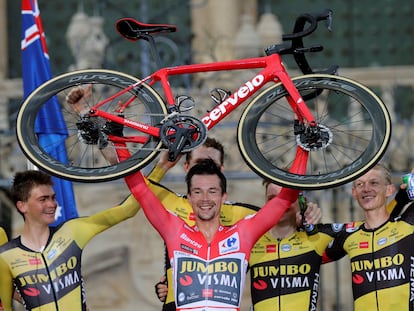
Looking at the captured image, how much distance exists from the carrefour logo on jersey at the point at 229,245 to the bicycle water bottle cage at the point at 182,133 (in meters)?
0.57

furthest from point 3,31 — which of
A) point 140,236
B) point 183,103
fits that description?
point 183,103

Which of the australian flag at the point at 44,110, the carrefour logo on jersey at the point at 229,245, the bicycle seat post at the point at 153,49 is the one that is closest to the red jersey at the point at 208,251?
the carrefour logo on jersey at the point at 229,245

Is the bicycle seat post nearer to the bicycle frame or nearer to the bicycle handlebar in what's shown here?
the bicycle frame

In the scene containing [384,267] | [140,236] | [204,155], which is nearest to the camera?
[384,267]

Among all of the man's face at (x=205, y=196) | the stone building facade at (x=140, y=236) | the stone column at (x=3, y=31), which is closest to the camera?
the man's face at (x=205, y=196)

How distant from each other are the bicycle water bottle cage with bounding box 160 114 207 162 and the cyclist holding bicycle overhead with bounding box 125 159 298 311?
0.76 ft

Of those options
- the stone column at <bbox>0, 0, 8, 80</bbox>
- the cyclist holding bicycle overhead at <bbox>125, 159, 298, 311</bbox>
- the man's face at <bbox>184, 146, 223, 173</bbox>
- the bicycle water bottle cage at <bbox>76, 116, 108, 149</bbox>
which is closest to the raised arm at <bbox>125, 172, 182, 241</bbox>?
the cyclist holding bicycle overhead at <bbox>125, 159, 298, 311</bbox>

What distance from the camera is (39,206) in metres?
7.48

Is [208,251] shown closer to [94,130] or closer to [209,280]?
[209,280]

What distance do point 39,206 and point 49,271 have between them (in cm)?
38

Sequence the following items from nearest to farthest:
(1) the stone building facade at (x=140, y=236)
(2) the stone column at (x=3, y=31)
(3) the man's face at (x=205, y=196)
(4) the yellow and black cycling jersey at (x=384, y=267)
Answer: (3) the man's face at (x=205, y=196)
(4) the yellow and black cycling jersey at (x=384, y=267)
(1) the stone building facade at (x=140, y=236)
(2) the stone column at (x=3, y=31)

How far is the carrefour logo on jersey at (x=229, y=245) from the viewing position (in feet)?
23.8

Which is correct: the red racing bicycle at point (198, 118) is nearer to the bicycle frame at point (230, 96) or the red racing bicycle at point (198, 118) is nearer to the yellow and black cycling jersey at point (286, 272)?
the bicycle frame at point (230, 96)

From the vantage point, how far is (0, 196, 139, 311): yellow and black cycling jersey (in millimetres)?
7430
